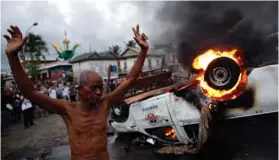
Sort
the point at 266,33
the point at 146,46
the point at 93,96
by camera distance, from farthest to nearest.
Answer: the point at 266,33 < the point at 146,46 < the point at 93,96

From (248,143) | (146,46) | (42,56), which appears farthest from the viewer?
(42,56)

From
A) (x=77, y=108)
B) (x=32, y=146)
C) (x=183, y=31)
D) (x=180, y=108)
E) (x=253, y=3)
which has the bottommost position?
(x=32, y=146)

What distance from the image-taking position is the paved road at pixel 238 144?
5.70 m

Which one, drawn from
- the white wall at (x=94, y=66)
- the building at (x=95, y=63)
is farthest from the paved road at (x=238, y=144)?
the white wall at (x=94, y=66)

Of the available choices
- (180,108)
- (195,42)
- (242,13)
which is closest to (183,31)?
(195,42)

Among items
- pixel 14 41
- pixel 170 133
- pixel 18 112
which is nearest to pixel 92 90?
pixel 14 41

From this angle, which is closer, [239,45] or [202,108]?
[202,108]

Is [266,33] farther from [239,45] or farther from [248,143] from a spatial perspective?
[248,143]

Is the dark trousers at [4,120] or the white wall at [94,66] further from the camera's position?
the white wall at [94,66]

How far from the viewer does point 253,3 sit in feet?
26.8

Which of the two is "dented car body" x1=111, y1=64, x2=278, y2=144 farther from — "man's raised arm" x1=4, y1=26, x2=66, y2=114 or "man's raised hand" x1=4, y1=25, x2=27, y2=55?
"man's raised hand" x1=4, y1=25, x2=27, y2=55

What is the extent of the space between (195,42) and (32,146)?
5604mm

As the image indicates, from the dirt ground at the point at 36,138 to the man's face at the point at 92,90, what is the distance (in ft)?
21.6

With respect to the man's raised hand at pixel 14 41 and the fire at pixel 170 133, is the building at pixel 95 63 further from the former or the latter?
the man's raised hand at pixel 14 41
